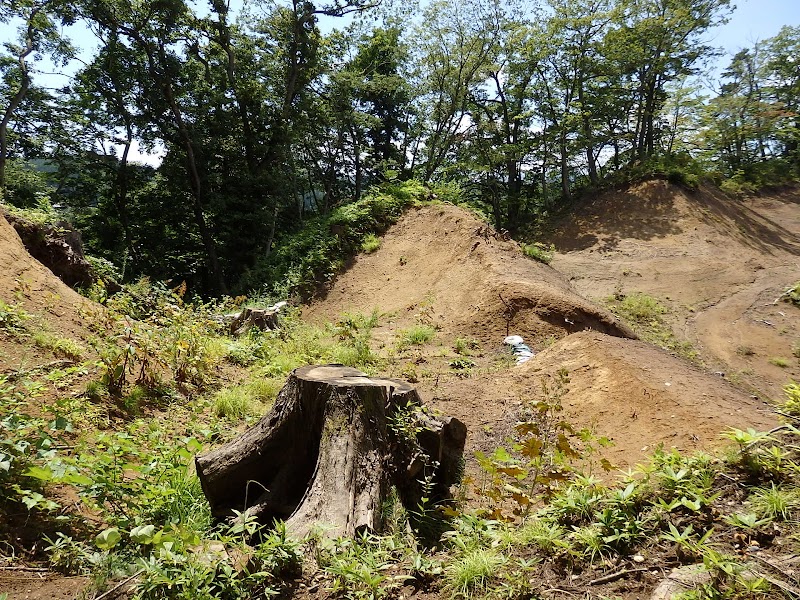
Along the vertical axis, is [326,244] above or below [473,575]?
above

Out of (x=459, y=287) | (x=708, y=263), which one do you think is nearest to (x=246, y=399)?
(x=459, y=287)

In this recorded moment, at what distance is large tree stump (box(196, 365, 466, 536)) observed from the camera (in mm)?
3092

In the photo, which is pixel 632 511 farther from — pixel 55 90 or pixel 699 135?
pixel 699 135

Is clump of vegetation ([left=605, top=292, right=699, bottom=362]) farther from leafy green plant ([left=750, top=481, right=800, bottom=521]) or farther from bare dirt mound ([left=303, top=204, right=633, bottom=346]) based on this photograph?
leafy green plant ([left=750, top=481, right=800, bottom=521])

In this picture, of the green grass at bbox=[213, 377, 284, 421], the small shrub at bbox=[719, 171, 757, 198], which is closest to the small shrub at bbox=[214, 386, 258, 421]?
the green grass at bbox=[213, 377, 284, 421]

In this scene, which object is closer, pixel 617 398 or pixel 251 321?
pixel 617 398

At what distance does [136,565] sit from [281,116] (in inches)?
692

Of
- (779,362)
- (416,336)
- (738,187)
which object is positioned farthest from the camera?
(738,187)

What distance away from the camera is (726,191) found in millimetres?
21109

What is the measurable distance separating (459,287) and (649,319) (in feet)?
17.9

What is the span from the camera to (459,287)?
10.5m

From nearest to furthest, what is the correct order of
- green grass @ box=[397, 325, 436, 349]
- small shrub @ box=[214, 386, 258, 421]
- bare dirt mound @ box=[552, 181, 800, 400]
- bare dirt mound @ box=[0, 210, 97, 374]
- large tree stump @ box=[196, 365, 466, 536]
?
large tree stump @ box=[196, 365, 466, 536]
bare dirt mound @ box=[0, 210, 97, 374]
small shrub @ box=[214, 386, 258, 421]
green grass @ box=[397, 325, 436, 349]
bare dirt mound @ box=[552, 181, 800, 400]

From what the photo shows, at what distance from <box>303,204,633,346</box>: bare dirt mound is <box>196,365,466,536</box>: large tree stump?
5.11m

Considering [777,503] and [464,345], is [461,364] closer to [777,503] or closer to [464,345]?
[464,345]
